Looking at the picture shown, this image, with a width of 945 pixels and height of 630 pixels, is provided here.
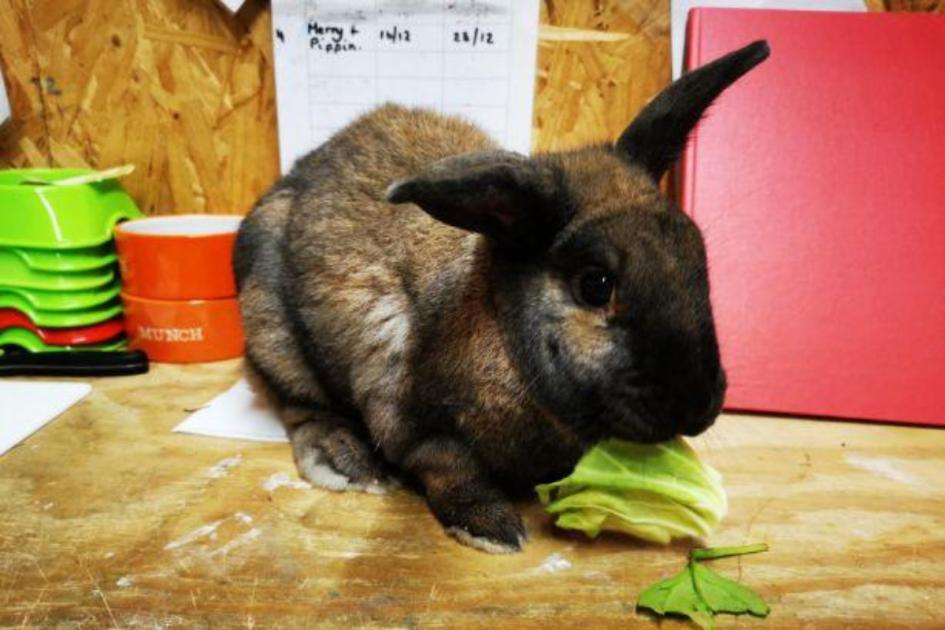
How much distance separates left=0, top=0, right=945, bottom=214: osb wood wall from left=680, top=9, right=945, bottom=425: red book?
215 millimetres

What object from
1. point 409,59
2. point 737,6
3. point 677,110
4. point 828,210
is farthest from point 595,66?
point 677,110

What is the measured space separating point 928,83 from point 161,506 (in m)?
1.85

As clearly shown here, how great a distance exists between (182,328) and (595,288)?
127 cm

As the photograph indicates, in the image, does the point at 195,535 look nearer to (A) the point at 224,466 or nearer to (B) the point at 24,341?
(A) the point at 224,466

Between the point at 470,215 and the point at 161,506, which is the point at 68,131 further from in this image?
the point at 470,215

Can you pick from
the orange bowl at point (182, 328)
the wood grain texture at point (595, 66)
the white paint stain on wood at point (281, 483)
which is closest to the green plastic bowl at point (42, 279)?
the orange bowl at point (182, 328)

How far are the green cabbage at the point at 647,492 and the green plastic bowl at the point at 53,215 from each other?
1.42m

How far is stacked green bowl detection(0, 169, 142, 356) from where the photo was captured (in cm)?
181

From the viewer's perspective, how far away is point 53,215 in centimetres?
181

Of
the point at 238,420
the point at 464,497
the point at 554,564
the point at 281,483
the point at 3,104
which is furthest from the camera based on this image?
the point at 3,104

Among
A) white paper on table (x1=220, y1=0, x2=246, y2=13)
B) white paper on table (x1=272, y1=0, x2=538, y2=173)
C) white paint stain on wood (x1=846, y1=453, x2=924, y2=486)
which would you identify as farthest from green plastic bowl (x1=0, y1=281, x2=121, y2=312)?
white paint stain on wood (x1=846, y1=453, x2=924, y2=486)

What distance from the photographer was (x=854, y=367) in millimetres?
1593

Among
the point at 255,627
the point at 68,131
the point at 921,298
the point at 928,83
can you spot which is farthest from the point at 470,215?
the point at 68,131

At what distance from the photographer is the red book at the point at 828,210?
5.23 feet
